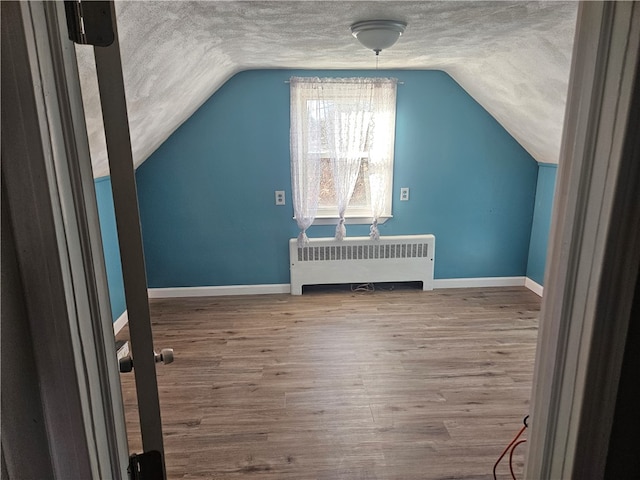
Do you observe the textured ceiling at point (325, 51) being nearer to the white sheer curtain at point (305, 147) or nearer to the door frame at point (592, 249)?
the white sheer curtain at point (305, 147)

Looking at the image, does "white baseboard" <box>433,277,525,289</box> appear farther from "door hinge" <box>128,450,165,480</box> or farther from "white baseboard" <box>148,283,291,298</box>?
"door hinge" <box>128,450,165,480</box>

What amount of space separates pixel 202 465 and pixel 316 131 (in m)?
2.72

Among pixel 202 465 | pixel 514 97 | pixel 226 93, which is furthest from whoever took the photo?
pixel 226 93

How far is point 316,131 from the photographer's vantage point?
11.7 ft

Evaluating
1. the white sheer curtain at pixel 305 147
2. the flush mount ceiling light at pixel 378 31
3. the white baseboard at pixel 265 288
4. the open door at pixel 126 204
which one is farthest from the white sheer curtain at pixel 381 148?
the open door at pixel 126 204

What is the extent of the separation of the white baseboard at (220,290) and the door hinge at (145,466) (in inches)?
120

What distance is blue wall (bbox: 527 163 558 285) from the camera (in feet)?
12.0

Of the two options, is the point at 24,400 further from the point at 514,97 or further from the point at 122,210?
the point at 514,97

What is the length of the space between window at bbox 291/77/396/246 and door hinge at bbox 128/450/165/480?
2918 millimetres

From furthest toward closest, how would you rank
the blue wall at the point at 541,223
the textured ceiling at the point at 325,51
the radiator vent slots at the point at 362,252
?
the radiator vent slots at the point at 362,252, the blue wall at the point at 541,223, the textured ceiling at the point at 325,51

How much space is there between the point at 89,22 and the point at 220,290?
3425 mm

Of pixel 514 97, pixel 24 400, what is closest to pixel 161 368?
pixel 24 400

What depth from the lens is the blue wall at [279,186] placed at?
3553 mm

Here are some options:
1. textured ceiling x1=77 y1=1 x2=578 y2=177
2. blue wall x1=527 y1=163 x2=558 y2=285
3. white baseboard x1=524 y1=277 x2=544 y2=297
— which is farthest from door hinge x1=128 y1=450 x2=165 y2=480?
white baseboard x1=524 y1=277 x2=544 y2=297
